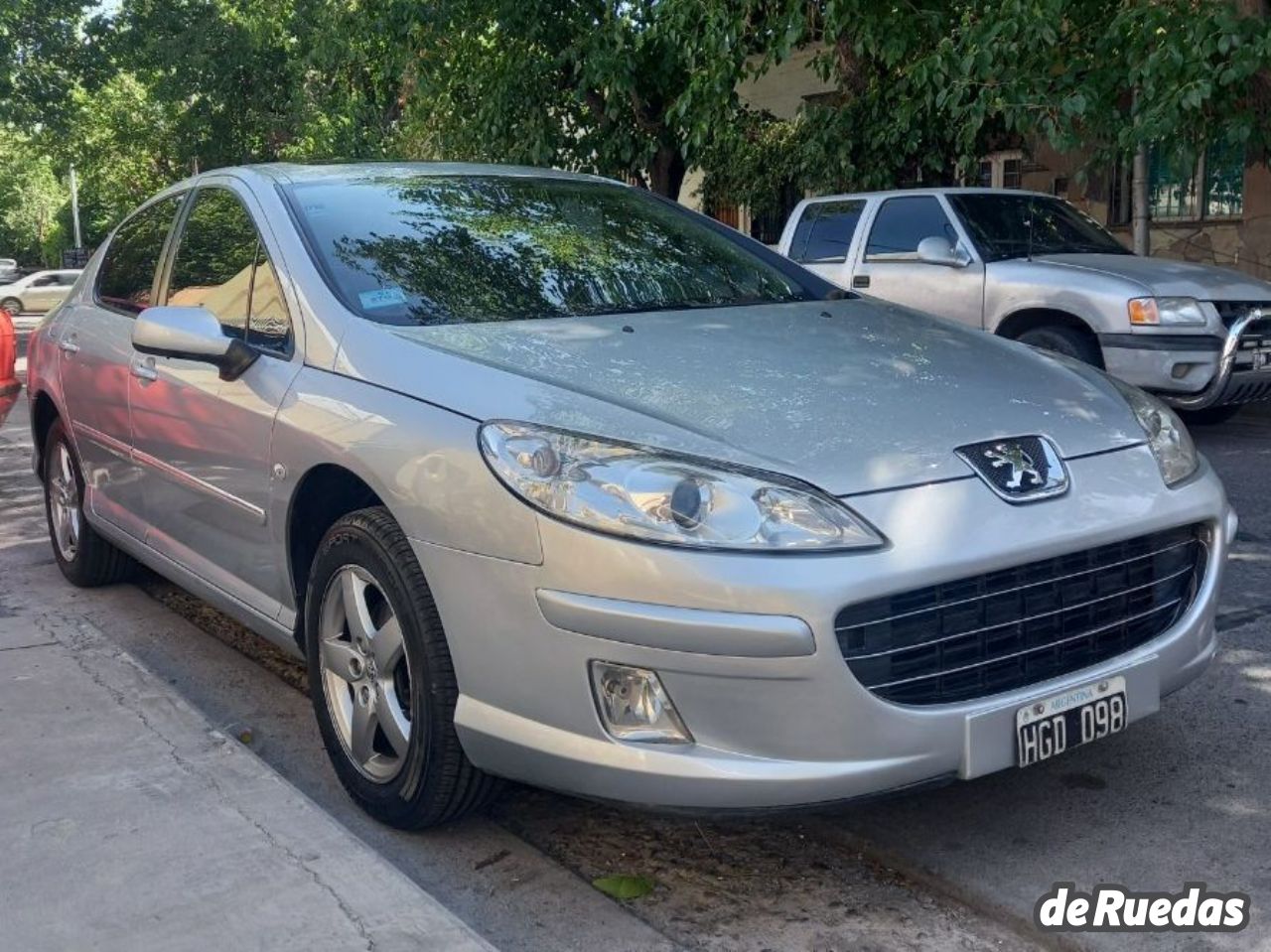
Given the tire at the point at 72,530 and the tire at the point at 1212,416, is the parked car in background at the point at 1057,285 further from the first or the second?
the tire at the point at 72,530

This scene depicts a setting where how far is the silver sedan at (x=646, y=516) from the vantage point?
2.73 meters

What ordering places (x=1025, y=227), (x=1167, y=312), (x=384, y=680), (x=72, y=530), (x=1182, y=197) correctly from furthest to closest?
(x=1182, y=197) < (x=1025, y=227) < (x=1167, y=312) < (x=72, y=530) < (x=384, y=680)

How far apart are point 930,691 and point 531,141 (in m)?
13.0

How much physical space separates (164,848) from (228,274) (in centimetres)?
185

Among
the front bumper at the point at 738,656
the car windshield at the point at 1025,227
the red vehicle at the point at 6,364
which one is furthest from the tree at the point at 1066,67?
the front bumper at the point at 738,656

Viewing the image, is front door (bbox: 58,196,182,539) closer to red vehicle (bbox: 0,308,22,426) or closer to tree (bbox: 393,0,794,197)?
red vehicle (bbox: 0,308,22,426)

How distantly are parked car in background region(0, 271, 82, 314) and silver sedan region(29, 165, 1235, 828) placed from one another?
32.0 m

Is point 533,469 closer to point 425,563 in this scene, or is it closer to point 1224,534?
point 425,563

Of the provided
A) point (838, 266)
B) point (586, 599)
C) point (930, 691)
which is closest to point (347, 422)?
point (586, 599)

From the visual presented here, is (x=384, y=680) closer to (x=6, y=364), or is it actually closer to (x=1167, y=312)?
(x=6, y=364)

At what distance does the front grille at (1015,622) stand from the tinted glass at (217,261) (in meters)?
2.19

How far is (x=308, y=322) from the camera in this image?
12.1 ft

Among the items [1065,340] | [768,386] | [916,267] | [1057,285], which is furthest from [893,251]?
[768,386]

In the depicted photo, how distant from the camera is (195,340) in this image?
12.6 feet
